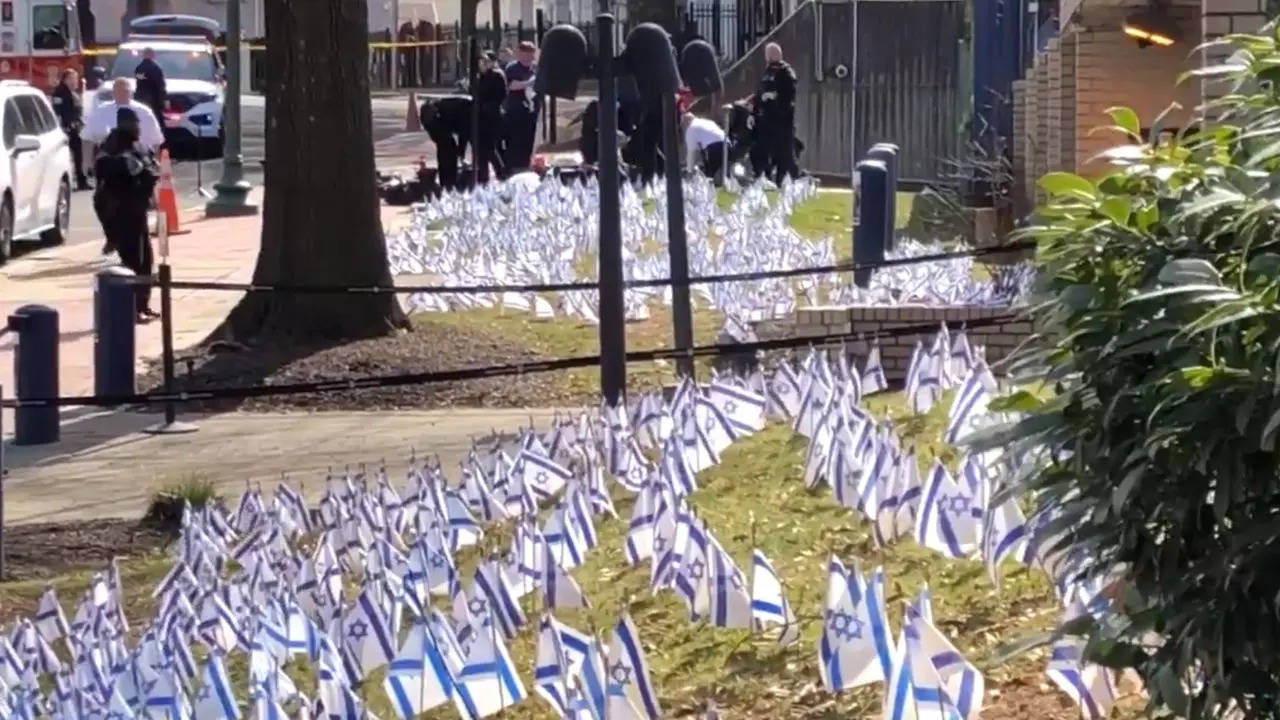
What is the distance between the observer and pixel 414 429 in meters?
12.5

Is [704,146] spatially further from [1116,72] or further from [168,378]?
[168,378]

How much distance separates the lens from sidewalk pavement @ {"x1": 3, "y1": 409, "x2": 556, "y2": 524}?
10875 millimetres

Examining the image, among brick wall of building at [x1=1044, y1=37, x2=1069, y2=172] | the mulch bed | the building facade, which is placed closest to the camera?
the mulch bed

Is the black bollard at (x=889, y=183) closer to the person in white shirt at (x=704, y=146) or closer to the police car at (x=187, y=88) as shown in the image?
the person in white shirt at (x=704, y=146)

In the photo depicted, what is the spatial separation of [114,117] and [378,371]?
10511 millimetres

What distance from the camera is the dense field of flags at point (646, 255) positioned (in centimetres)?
1340

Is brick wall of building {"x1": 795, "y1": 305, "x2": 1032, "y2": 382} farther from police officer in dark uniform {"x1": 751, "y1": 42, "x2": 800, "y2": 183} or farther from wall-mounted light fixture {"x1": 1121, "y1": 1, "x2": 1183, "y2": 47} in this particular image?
police officer in dark uniform {"x1": 751, "y1": 42, "x2": 800, "y2": 183}

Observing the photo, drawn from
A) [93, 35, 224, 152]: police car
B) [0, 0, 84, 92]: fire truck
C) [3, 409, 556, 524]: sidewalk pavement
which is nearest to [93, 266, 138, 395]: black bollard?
[3, 409, 556, 524]: sidewalk pavement

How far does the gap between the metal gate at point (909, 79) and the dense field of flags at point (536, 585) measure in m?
18.8

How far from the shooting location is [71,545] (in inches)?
388

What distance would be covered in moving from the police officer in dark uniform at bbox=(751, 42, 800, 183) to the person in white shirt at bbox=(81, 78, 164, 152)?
6957mm

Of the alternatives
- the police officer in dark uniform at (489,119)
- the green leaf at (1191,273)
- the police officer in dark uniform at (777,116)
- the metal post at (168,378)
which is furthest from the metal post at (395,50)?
the green leaf at (1191,273)

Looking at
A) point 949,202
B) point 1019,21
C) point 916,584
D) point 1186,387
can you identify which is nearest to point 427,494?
point 916,584

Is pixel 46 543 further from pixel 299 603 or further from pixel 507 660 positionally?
pixel 507 660
